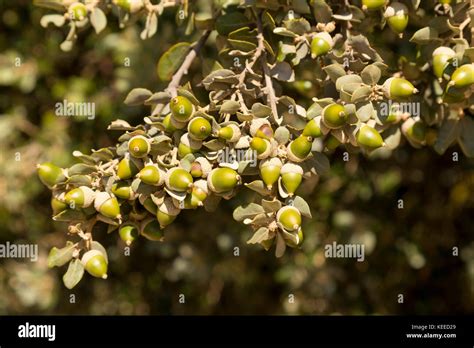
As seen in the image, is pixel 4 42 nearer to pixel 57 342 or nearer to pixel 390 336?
pixel 57 342

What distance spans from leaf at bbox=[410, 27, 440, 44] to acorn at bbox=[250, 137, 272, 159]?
0.36 meters

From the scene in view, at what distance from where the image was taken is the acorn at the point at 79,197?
48.4 inches

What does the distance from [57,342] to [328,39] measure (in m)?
1.08

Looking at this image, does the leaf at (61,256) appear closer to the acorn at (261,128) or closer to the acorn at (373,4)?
the acorn at (261,128)

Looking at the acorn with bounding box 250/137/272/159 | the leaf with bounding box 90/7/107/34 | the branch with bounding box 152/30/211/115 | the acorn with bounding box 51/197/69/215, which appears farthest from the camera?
the leaf with bounding box 90/7/107/34

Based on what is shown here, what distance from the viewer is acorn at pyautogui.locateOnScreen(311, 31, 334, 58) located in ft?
4.14

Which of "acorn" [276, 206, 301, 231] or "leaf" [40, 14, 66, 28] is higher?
"leaf" [40, 14, 66, 28]

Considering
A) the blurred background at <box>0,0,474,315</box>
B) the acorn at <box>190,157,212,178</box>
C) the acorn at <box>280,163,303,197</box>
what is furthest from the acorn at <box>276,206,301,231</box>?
the blurred background at <box>0,0,474,315</box>

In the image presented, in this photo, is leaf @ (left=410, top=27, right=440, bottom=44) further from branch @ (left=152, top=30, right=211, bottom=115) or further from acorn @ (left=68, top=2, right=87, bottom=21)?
acorn @ (left=68, top=2, right=87, bottom=21)

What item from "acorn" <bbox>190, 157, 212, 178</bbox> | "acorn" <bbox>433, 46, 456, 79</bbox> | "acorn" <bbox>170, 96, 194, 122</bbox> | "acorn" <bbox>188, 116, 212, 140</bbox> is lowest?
"acorn" <bbox>190, 157, 212, 178</bbox>

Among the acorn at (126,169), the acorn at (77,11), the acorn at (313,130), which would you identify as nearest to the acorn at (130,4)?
the acorn at (77,11)

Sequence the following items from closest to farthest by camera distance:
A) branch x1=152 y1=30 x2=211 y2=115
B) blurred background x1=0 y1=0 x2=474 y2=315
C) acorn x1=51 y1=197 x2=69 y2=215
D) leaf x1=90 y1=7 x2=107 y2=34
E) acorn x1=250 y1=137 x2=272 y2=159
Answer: acorn x1=250 y1=137 x2=272 y2=159
acorn x1=51 y1=197 x2=69 y2=215
branch x1=152 y1=30 x2=211 y2=115
leaf x1=90 y1=7 x2=107 y2=34
blurred background x1=0 y1=0 x2=474 y2=315

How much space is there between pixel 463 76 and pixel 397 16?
18cm

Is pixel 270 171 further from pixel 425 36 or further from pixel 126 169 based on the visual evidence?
pixel 425 36
